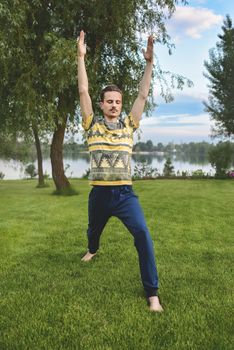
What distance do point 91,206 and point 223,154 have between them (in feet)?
85.8

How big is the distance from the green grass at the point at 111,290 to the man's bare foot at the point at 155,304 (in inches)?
2.9

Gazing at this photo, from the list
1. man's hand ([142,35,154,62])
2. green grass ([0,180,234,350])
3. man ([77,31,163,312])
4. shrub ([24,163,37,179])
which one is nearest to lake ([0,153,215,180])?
shrub ([24,163,37,179])

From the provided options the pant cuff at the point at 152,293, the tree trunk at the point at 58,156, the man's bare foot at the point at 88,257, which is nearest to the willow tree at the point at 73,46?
the tree trunk at the point at 58,156

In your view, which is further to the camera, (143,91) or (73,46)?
(73,46)

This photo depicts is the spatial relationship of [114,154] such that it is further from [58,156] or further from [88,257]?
[58,156]

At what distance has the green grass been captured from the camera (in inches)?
133

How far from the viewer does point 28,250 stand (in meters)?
6.54

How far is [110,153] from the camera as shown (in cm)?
429

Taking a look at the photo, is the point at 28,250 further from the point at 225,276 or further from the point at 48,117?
the point at 48,117

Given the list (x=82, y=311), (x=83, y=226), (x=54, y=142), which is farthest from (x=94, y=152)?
(x=54, y=142)

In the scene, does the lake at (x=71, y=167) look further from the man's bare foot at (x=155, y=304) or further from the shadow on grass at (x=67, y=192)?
the man's bare foot at (x=155, y=304)

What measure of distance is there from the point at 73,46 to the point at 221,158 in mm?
18735

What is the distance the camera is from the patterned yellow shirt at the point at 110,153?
4.28m

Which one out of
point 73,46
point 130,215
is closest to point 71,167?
point 73,46
